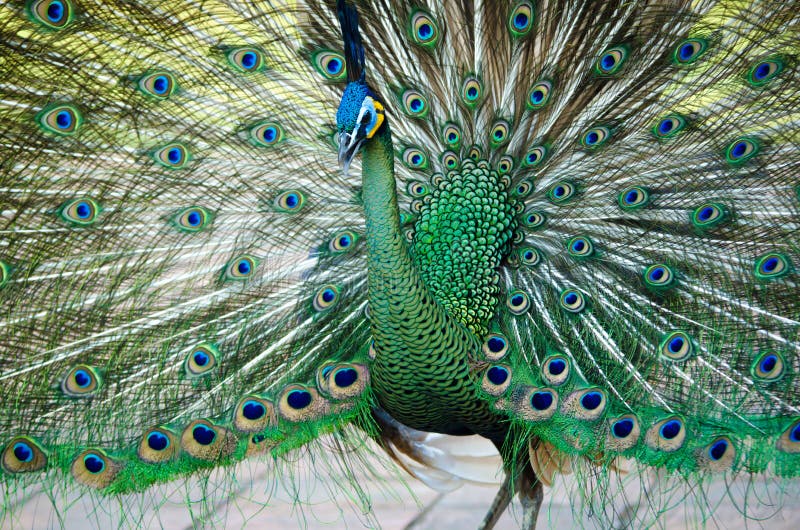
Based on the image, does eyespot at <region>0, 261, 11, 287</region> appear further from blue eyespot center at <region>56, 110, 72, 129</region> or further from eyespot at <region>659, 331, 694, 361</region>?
eyespot at <region>659, 331, 694, 361</region>

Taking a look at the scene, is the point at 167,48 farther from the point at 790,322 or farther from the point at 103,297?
the point at 790,322

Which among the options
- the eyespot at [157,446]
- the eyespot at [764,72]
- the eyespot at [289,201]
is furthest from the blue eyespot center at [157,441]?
the eyespot at [764,72]

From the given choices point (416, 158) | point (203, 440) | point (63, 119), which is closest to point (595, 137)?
point (416, 158)

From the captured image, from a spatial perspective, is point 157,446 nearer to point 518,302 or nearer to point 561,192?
point 518,302

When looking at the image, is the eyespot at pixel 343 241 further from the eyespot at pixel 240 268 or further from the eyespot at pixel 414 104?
the eyespot at pixel 414 104

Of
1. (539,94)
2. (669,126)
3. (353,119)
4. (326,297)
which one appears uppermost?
(539,94)
